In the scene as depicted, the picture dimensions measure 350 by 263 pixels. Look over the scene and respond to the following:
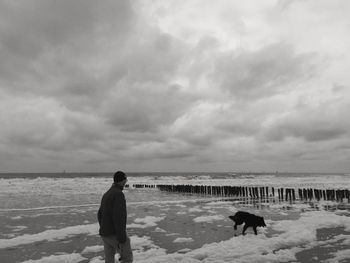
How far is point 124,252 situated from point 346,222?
10.6m

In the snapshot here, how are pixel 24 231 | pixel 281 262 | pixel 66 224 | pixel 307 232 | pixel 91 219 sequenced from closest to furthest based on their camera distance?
pixel 281 262
pixel 307 232
pixel 24 231
pixel 66 224
pixel 91 219

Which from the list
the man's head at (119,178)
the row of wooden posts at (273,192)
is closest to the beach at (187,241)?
the man's head at (119,178)

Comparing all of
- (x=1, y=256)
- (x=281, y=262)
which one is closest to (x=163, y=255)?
(x=281, y=262)

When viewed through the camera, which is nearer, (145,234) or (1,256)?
(1,256)

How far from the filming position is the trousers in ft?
17.7

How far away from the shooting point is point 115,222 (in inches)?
206

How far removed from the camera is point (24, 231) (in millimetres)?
12109

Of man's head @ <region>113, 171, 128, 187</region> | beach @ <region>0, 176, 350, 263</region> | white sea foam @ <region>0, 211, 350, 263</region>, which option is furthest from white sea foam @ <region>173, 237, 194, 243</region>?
man's head @ <region>113, 171, 128, 187</region>

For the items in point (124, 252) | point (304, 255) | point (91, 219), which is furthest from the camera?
point (91, 219)

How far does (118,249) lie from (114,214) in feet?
2.24

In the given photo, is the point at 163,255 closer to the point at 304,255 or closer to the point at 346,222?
the point at 304,255

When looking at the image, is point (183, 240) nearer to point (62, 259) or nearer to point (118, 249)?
point (62, 259)

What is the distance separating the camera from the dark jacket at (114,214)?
524cm

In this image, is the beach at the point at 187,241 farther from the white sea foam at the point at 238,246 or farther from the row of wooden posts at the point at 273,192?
the row of wooden posts at the point at 273,192
